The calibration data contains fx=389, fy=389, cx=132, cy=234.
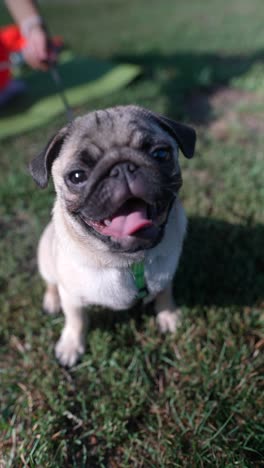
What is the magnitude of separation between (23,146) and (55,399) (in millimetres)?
3594

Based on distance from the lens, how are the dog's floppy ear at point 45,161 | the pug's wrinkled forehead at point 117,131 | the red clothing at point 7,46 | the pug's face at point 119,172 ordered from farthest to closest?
the red clothing at point 7,46
the dog's floppy ear at point 45,161
the pug's wrinkled forehead at point 117,131
the pug's face at point 119,172

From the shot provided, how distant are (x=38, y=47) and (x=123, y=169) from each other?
239cm

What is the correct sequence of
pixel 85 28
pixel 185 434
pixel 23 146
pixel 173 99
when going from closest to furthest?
pixel 185 434 → pixel 23 146 → pixel 173 99 → pixel 85 28

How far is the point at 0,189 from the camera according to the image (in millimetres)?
4320

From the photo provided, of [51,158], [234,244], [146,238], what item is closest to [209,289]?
[234,244]

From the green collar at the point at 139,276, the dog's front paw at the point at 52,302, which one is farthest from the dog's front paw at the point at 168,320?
the dog's front paw at the point at 52,302

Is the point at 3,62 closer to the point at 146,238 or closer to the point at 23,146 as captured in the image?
the point at 23,146

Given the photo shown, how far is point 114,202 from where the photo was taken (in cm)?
177

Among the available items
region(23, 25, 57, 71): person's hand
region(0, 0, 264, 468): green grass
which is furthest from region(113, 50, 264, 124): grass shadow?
region(23, 25, 57, 71): person's hand

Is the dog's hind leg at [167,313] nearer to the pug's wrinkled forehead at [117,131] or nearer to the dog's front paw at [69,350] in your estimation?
the dog's front paw at [69,350]

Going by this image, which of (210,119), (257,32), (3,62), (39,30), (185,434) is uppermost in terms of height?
(39,30)

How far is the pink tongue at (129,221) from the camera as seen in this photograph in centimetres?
182

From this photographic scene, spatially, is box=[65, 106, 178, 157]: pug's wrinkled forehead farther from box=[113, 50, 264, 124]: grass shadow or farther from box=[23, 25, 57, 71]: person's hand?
box=[113, 50, 264, 124]: grass shadow

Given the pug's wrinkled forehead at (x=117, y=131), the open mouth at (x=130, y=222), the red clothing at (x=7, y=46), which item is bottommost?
the red clothing at (x=7, y=46)
